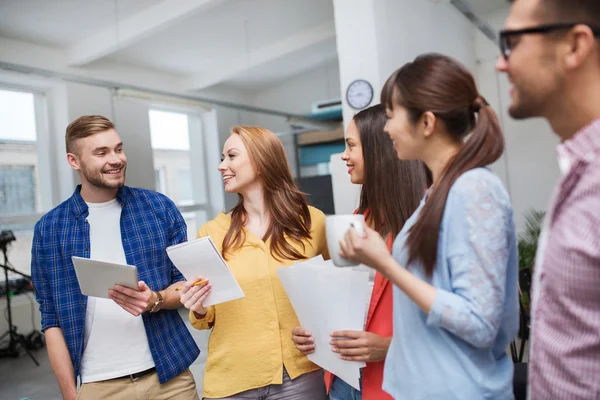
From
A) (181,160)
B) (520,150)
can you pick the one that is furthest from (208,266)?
(181,160)

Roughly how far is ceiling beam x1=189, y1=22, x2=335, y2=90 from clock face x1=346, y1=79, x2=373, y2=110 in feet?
10.7

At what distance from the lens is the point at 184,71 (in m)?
7.85

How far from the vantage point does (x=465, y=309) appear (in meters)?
0.82

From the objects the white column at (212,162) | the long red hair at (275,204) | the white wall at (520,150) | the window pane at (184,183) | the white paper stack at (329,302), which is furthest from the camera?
the window pane at (184,183)

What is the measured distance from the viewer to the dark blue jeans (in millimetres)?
1354

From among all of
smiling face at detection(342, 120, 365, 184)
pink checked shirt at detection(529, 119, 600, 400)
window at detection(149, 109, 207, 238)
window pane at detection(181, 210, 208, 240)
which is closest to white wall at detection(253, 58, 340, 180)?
window at detection(149, 109, 207, 238)

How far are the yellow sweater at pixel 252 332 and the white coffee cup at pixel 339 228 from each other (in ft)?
2.06

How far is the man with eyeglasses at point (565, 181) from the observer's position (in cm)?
63

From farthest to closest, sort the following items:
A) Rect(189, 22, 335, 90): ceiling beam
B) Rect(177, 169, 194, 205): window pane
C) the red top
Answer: Rect(177, 169, 194, 205): window pane
Rect(189, 22, 335, 90): ceiling beam
the red top

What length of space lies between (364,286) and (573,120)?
1.94 ft

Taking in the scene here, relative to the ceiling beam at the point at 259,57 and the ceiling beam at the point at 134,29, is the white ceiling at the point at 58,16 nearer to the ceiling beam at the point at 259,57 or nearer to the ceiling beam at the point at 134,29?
the ceiling beam at the point at 134,29

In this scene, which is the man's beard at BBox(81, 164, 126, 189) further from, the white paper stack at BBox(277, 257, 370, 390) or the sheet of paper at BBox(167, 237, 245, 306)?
the white paper stack at BBox(277, 257, 370, 390)

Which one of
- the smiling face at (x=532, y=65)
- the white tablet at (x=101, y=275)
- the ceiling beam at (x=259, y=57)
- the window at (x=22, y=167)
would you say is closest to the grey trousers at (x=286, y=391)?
the white tablet at (x=101, y=275)

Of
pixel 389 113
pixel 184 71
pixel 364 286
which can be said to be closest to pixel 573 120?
pixel 389 113
